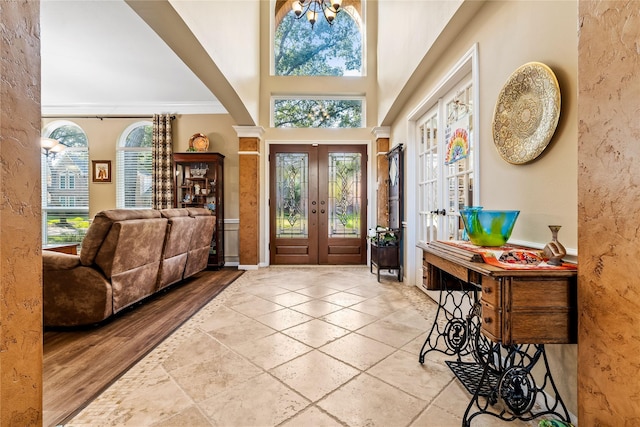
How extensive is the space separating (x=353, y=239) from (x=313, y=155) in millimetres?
1670

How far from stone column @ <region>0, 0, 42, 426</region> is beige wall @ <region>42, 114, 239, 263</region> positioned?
4.63 metres

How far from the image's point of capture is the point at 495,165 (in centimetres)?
186

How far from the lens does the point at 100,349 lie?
2066 millimetres

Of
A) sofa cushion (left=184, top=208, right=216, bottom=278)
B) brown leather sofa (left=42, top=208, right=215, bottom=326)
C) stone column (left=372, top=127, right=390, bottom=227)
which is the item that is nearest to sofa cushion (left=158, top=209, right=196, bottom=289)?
sofa cushion (left=184, top=208, right=216, bottom=278)

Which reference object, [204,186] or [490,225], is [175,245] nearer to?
[204,186]

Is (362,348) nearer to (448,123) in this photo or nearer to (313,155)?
(448,123)

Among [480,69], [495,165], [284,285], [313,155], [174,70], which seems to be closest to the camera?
[495,165]

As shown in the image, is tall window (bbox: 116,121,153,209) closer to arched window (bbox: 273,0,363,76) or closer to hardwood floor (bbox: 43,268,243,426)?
arched window (bbox: 273,0,363,76)

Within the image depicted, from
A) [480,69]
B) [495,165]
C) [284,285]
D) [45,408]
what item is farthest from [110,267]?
[480,69]

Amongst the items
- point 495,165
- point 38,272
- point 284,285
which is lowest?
point 284,285

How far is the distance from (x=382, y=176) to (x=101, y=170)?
5385 mm

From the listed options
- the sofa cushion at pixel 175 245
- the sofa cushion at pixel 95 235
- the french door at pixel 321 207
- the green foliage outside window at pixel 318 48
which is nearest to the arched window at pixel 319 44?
the green foliage outside window at pixel 318 48

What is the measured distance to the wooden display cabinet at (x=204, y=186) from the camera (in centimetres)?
504

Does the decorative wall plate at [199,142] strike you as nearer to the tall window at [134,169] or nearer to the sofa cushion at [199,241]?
the tall window at [134,169]
